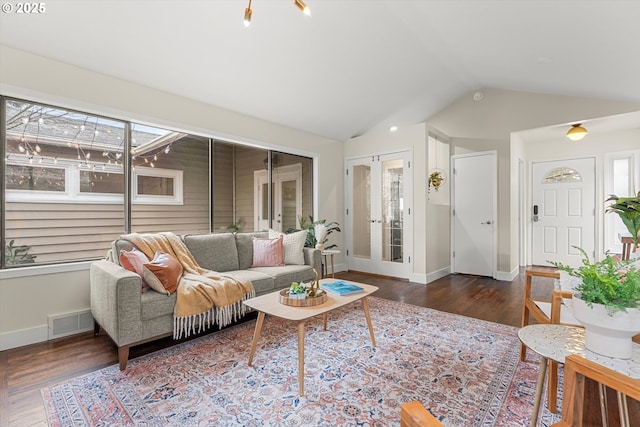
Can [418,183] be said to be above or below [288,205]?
above

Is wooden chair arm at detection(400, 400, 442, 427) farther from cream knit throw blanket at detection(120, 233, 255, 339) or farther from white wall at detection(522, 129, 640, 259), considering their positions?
white wall at detection(522, 129, 640, 259)

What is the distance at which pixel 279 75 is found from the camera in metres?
3.45

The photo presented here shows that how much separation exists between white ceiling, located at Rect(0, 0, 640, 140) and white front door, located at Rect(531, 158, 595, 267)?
199 centimetres

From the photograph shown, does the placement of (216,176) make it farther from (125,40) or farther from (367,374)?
(367,374)

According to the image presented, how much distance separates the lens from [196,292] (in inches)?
94.3

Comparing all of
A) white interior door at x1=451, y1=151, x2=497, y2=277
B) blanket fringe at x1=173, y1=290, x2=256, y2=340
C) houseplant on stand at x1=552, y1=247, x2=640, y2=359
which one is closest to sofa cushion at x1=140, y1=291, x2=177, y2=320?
blanket fringe at x1=173, y1=290, x2=256, y2=340

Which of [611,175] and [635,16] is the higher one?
[635,16]

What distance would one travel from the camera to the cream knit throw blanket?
2348 millimetres

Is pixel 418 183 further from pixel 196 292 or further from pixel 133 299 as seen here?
pixel 133 299

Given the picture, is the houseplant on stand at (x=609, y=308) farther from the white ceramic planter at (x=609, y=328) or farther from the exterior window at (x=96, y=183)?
the exterior window at (x=96, y=183)

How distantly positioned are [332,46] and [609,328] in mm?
3247

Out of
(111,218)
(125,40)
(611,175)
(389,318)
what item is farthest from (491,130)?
(111,218)

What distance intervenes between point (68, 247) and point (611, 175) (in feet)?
24.7

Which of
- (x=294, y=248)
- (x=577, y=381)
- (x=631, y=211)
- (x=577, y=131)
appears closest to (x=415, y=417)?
(x=577, y=381)
